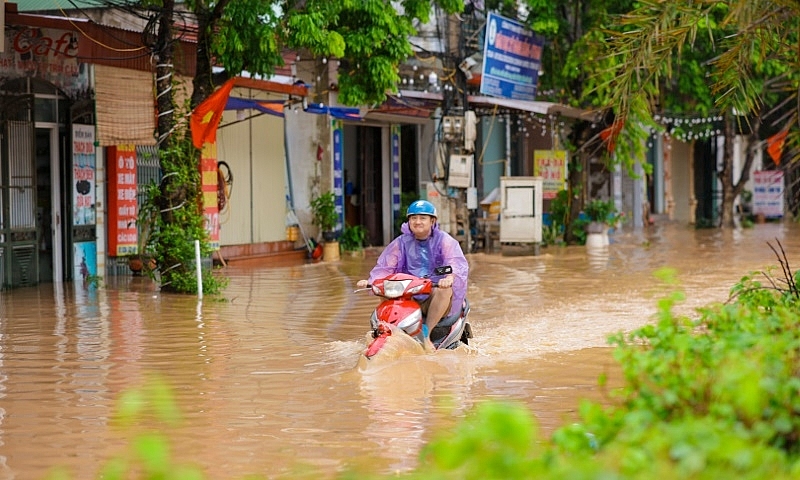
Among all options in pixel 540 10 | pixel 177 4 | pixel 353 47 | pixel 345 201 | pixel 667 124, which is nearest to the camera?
pixel 353 47

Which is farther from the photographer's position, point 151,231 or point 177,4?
point 177,4

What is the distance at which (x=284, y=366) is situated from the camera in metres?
9.66

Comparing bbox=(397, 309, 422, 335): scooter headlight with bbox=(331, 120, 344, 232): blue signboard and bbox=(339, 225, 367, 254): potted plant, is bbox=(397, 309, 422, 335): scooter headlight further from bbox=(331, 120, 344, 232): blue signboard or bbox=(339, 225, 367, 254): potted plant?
bbox=(339, 225, 367, 254): potted plant

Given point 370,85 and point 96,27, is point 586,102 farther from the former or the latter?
point 96,27

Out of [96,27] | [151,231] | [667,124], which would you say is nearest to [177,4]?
[96,27]

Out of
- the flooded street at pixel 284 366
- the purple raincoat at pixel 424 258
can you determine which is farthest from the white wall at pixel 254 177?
the purple raincoat at pixel 424 258

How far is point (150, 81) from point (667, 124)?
19.7 meters

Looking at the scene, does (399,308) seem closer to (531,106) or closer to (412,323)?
(412,323)

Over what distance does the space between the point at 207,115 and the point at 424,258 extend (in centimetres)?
594

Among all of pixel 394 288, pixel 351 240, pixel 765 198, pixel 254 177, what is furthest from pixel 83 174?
pixel 765 198

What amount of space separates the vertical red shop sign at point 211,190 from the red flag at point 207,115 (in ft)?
12.2

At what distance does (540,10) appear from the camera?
23.4m

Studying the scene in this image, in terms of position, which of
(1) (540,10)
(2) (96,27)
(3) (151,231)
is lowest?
(3) (151,231)

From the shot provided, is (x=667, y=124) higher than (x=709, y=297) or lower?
higher
